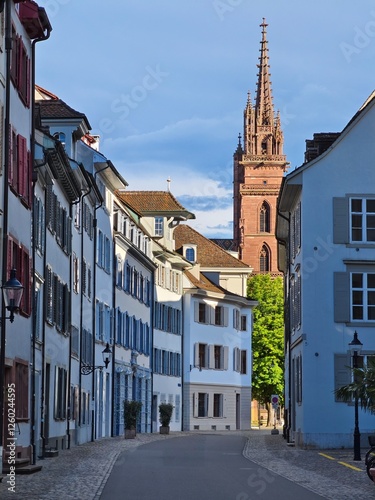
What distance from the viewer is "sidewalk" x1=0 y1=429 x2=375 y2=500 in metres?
20.9

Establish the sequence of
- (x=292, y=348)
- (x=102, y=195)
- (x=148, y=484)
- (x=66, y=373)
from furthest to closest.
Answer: (x=102, y=195)
(x=292, y=348)
(x=66, y=373)
(x=148, y=484)

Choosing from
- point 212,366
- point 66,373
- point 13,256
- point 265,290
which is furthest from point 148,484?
point 265,290

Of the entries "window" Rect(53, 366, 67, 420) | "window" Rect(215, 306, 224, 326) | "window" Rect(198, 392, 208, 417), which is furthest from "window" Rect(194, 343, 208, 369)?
"window" Rect(53, 366, 67, 420)

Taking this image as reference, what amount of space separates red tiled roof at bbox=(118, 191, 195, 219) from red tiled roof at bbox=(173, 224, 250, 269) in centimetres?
1032

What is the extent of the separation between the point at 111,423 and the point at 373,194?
20.9 metres

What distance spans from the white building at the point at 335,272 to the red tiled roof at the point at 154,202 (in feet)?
111

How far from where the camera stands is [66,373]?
42312 millimetres

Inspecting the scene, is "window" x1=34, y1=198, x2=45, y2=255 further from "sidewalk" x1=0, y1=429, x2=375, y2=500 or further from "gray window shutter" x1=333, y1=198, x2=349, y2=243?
"gray window shutter" x1=333, y1=198, x2=349, y2=243

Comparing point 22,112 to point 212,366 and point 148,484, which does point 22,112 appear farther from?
point 212,366

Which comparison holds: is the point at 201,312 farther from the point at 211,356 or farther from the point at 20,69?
the point at 20,69

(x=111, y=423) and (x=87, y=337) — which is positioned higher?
(x=87, y=337)

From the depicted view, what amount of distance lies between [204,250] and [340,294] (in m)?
48.9

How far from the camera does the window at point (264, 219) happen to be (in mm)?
167125

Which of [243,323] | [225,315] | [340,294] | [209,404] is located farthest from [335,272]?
[243,323]
